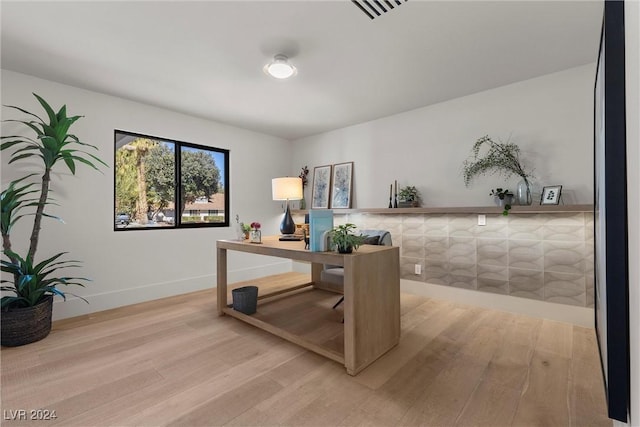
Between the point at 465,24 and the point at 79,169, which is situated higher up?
the point at 465,24

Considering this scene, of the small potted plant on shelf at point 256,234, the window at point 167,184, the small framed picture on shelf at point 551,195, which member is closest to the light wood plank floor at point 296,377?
the small potted plant on shelf at point 256,234

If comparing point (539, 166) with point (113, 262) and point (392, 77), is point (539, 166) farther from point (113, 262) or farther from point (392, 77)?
point (113, 262)

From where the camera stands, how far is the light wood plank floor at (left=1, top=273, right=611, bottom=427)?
149cm

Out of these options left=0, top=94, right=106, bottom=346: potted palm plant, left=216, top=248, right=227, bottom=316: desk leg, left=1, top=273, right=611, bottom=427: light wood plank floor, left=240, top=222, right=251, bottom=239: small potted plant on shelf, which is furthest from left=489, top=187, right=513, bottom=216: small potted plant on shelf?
left=0, top=94, right=106, bottom=346: potted palm plant

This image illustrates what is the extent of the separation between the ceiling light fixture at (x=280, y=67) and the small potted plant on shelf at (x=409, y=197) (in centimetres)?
203

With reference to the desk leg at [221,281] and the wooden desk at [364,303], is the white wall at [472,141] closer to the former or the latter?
the wooden desk at [364,303]

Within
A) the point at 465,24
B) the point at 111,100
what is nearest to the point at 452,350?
the point at 465,24

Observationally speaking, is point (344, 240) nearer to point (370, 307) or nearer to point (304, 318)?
point (370, 307)

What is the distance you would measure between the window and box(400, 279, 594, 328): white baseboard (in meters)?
2.96

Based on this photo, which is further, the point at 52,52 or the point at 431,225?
the point at 431,225

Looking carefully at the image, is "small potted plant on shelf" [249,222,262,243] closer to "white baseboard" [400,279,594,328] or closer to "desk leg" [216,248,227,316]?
"desk leg" [216,248,227,316]

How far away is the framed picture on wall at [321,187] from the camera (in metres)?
4.70

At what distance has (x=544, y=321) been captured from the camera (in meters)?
2.73

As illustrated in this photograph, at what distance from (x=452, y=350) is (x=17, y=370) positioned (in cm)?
305
